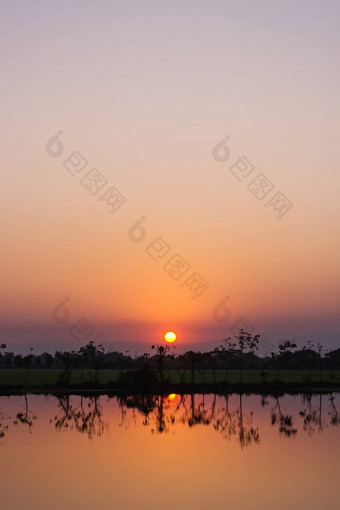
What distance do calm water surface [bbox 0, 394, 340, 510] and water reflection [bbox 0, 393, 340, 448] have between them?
75 mm

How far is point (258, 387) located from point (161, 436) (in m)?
38.0

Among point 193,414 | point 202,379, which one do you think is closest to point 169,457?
point 193,414

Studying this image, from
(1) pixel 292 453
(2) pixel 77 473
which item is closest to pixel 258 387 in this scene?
(1) pixel 292 453

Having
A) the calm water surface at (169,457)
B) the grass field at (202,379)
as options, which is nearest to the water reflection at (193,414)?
the calm water surface at (169,457)

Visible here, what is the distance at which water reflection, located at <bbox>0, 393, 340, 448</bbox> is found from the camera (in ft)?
136

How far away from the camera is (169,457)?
3100cm

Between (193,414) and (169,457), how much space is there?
19766mm

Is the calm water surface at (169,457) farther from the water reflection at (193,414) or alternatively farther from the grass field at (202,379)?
the grass field at (202,379)

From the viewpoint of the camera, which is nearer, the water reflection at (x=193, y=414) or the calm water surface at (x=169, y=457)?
the calm water surface at (x=169, y=457)

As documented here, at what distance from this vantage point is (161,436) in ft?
126

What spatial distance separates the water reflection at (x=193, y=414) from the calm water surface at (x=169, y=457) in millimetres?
75

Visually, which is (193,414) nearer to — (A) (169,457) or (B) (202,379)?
(A) (169,457)

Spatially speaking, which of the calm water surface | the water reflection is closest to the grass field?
the water reflection

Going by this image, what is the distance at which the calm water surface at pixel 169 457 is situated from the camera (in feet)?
74.4
